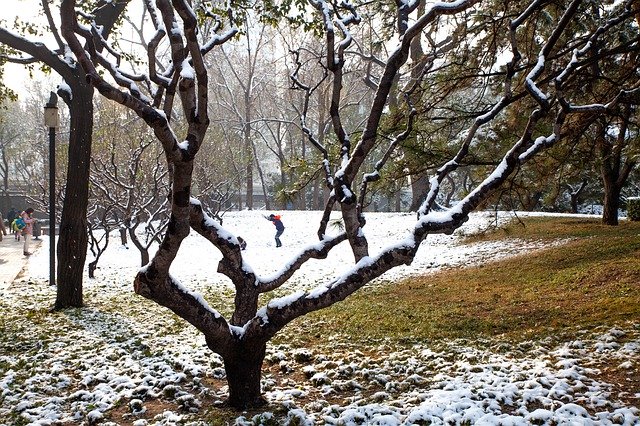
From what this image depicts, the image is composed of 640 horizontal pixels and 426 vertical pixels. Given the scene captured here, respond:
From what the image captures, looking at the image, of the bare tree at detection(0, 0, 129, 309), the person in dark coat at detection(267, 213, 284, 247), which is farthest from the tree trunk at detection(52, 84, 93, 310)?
the person in dark coat at detection(267, 213, 284, 247)

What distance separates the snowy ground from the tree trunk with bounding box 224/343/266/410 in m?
0.18

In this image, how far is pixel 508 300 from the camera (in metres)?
7.14

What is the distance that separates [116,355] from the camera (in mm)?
5285

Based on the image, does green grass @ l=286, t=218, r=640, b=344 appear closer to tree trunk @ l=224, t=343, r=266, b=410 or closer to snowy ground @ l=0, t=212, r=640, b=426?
snowy ground @ l=0, t=212, r=640, b=426

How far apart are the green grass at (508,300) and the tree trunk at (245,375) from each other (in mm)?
2033

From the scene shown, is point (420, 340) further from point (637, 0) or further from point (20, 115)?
point (20, 115)

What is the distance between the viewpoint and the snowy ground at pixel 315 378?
359 cm

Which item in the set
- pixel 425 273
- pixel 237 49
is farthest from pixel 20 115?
pixel 425 273

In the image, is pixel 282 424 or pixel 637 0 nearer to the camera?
pixel 282 424

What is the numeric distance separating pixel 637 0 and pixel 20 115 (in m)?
44.4

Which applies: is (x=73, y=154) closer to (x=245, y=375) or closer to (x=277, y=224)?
(x=245, y=375)

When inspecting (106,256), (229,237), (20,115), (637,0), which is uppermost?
(20,115)

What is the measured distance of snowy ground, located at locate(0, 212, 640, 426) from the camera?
3.59m

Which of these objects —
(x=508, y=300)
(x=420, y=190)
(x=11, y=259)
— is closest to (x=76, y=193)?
(x=508, y=300)
